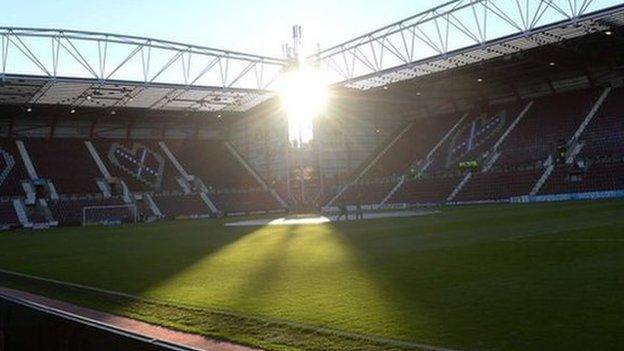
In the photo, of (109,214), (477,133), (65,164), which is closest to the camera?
(109,214)

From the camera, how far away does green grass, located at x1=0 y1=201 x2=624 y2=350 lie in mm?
7562

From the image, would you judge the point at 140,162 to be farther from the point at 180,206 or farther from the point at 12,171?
the point at 12,171

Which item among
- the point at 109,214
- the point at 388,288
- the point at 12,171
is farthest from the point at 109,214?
the point at 388,288

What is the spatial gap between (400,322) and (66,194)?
57.5 m

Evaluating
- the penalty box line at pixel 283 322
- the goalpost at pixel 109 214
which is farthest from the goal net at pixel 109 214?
the penalty box line at pixel 283 322

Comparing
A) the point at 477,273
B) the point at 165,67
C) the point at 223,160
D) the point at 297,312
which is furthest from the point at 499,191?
the point at 297,312

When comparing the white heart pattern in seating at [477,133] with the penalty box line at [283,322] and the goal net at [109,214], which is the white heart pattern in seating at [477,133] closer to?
the goal net at [109,214]

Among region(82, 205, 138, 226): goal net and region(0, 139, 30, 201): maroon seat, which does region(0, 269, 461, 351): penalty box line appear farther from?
region(0, 139, 30, 201): maroon seat

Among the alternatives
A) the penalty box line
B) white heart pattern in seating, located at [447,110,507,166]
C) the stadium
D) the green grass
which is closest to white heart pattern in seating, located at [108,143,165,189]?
the stadium

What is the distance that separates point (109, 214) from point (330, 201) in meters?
21.8

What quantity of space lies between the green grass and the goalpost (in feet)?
123

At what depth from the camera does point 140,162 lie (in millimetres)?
68875

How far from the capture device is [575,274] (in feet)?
35.5

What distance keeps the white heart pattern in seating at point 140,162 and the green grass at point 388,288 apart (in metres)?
46.3
